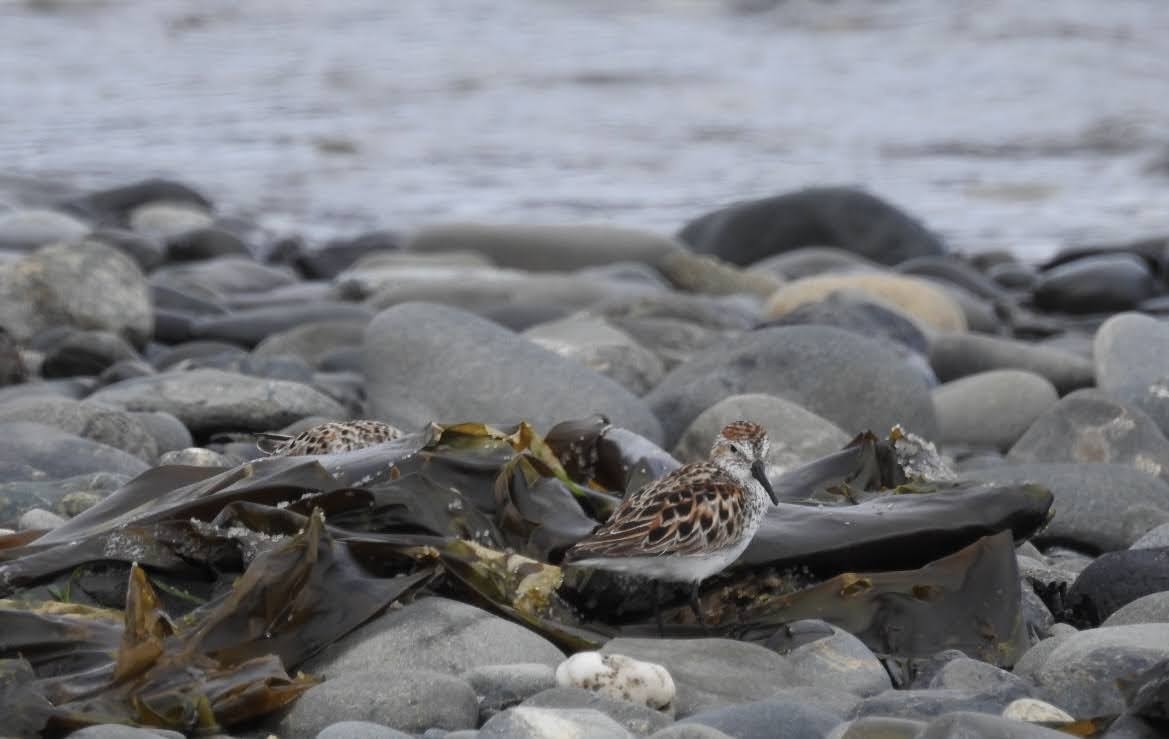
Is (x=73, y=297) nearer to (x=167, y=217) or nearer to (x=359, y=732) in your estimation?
(x=167, y=217)

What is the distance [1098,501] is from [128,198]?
12066 millimetres

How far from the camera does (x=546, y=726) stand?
3.33 meters

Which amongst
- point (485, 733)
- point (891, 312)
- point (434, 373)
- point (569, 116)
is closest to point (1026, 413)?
point (891, 312)

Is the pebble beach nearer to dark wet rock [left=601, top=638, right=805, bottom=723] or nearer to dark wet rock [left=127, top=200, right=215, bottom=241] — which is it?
dark wet rock [left=601, top=638, right=805, bottom=723]

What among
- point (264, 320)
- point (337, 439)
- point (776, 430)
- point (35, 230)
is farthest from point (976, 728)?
point (35, 230)

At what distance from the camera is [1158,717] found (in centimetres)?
349

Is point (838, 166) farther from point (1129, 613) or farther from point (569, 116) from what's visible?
point (1129, 613)

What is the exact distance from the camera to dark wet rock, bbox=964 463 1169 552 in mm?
5926

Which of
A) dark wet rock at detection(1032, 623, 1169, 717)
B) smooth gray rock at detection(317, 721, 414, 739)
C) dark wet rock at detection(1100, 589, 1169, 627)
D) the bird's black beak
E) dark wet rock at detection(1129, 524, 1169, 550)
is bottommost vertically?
dark wet rock at detection(1129, 524, 1169, 550)

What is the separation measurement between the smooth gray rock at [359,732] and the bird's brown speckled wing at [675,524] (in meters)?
0.88

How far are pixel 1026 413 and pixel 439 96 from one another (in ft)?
50.6

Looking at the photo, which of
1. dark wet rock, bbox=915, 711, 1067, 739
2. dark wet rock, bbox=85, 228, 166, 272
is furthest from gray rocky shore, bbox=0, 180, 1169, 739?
dark wet rock, bbox=85, 228, 166, 272

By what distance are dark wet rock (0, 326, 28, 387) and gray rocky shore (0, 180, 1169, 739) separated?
0.05 feet

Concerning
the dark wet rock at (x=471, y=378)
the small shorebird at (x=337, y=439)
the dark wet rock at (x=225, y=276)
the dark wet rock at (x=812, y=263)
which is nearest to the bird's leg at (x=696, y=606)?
the small shorebird at (x=337, y=439)
